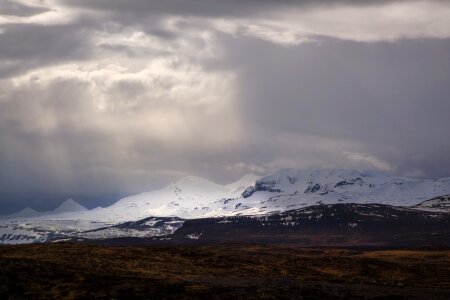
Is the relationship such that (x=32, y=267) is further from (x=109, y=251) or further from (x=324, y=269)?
(x=324, y=269)

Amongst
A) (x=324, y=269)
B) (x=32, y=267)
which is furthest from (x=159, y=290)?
(x=324, y=269)

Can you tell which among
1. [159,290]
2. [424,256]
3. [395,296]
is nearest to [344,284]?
[395,296]

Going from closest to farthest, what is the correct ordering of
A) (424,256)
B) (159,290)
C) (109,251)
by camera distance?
(159,290) < (109,251) < (424,256)

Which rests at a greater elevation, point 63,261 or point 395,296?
point 63,261

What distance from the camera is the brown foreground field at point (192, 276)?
57562 millimetres

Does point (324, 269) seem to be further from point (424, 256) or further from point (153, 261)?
point (424, 256)

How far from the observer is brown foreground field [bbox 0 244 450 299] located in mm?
57562

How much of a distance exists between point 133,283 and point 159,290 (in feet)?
12.7

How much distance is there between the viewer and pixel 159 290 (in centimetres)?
5819

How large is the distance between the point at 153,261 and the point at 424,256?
7570cm

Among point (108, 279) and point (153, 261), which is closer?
point (108, 279)

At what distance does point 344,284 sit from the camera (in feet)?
234

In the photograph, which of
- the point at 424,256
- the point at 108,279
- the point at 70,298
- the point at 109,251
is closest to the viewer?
the point at 70,298

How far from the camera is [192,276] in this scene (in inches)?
2817
